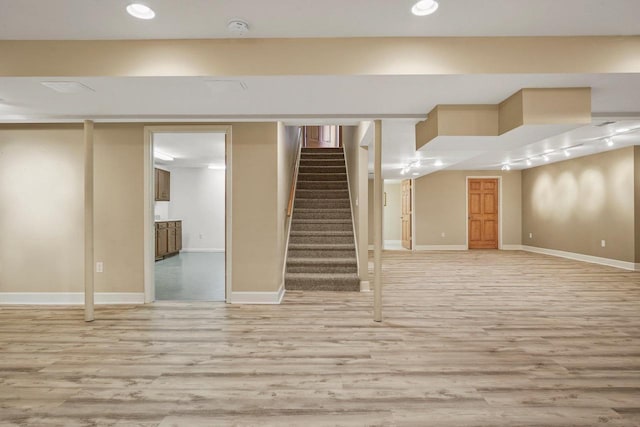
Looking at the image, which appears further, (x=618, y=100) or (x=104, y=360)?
(x=618, y=100)

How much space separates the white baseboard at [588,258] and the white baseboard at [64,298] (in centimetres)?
868

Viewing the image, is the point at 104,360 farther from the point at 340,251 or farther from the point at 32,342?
the point at 340,251

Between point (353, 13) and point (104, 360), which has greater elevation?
point (353, 13)

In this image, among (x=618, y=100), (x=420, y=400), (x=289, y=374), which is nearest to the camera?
(x=420, y=400)

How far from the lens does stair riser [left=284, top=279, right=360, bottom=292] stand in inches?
193

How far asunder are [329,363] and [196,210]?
8284mm

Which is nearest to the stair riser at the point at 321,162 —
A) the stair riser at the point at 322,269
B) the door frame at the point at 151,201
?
the stair riser at the point at 322,269

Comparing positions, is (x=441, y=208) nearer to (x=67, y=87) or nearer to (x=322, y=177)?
(x=322, y=177)

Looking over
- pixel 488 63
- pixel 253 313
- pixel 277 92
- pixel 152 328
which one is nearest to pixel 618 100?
pixel 488 63

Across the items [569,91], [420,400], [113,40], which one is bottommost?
[420,400]

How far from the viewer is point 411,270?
675 centimetres

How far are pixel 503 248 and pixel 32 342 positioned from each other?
1085 centimetres

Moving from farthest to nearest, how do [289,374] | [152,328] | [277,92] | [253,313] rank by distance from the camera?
1. [253,313]
2. [152,328]
3. [277,92]
4. [289,374]

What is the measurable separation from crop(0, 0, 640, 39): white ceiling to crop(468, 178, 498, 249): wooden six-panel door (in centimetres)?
838
